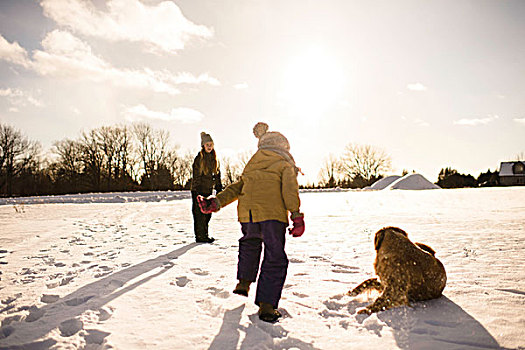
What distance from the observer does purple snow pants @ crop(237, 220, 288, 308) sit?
8.96 ft

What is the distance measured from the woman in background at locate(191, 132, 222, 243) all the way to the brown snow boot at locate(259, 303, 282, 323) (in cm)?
348

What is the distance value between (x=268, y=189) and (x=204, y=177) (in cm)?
345

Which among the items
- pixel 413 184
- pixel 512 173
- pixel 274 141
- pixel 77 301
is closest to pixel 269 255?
pixel 274 141

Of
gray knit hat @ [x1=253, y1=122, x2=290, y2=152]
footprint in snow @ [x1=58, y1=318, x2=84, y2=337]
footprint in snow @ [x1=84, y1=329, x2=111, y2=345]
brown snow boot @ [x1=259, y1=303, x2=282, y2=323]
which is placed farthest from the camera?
gray knit hat @ [x1=253, y1=122, x2=290, y2=152]

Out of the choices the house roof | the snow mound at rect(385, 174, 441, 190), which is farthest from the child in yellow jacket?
the house roof

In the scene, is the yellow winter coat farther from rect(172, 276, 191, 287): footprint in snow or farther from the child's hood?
rect(172, 276, 191, 287): footprint in snow

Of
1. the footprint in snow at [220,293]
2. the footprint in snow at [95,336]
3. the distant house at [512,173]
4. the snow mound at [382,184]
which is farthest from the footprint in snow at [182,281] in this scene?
the distant house at [512,173]

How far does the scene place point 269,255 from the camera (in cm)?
281

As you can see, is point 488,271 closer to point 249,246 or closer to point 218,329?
point 249,246

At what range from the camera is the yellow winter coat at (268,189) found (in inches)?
112

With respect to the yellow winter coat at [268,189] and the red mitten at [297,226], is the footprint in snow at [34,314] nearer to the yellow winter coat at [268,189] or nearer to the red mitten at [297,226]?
the yellow winter coat at [268,189]

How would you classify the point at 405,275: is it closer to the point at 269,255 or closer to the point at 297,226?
the point at 297,226

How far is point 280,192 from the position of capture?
114 inches

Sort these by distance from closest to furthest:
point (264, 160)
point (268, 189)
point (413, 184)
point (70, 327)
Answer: point (70, 327), point (268, 189), point (264, 160), point (413, 184)
